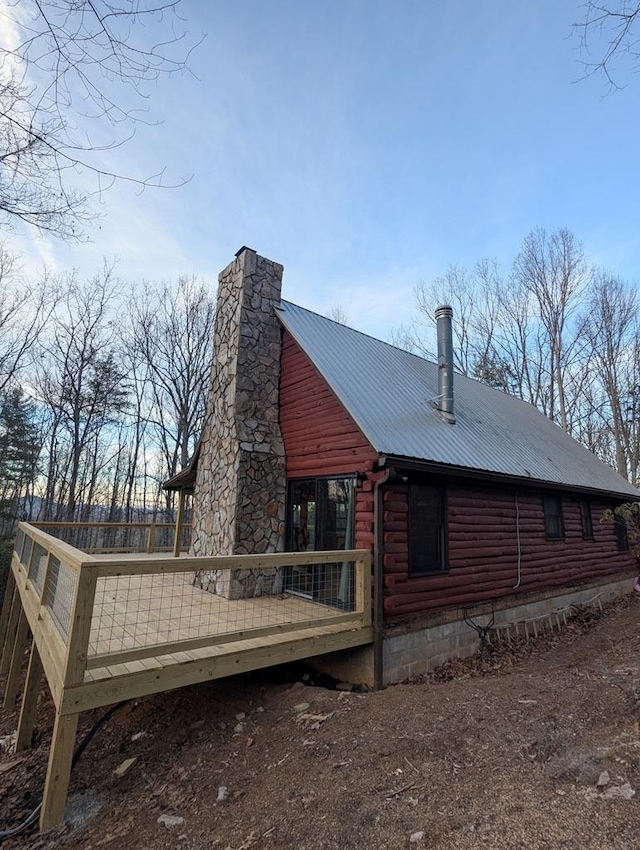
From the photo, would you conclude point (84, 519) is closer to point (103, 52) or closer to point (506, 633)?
point (506, 633)

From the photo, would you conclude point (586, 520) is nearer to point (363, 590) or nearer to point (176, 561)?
point (363, 590)

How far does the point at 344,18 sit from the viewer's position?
4152mm

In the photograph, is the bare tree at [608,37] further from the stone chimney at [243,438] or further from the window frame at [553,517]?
the window frame at [553,517]

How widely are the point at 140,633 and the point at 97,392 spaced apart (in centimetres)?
1619

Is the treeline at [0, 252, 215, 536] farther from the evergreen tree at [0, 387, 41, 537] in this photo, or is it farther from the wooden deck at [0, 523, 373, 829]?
the wooden deck at [0, 523, 373, 829]

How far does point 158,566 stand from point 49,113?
3509 millimetres

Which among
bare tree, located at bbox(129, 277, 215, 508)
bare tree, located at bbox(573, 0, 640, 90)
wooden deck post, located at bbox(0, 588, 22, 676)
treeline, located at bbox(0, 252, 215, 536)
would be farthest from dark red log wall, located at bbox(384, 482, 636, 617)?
bare tree, located at bbox(129, 277, 215, 508)

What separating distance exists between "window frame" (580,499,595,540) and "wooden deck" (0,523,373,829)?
7474mm

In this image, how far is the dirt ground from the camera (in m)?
2.52

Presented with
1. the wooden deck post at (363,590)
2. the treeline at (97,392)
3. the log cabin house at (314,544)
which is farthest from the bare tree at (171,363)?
the wooden deck post at (363,590)

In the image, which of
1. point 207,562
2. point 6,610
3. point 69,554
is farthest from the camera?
point 6,610

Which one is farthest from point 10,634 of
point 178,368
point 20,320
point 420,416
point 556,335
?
point 556,335

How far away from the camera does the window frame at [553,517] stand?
9.11 metres

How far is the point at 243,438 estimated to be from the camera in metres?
7.63
